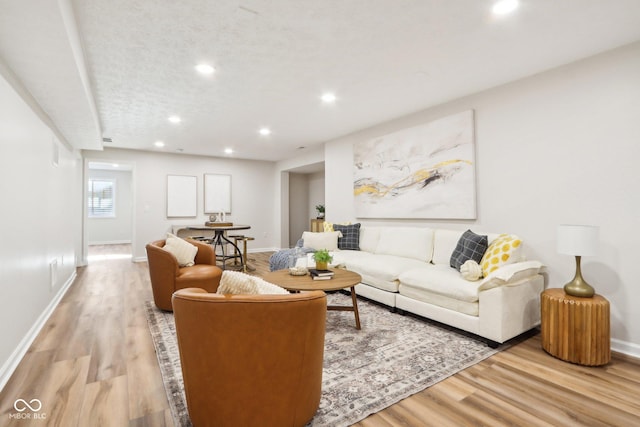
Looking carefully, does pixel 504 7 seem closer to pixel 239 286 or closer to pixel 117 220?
pixel 239 286

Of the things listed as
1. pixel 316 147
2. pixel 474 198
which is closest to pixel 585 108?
pixel 474 198

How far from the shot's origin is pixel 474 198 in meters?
3.57

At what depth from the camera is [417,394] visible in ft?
6.17

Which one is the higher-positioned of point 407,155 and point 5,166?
point 407,155

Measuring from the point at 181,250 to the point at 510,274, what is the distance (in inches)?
135

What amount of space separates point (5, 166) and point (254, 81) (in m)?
2.14

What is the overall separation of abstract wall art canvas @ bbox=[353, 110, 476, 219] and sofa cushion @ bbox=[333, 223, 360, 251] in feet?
1.13

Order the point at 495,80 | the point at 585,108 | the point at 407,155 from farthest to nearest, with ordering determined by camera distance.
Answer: the point at 407,155, the point at 495,80, the point at 585,108

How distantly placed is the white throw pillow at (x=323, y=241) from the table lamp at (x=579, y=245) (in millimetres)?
2963

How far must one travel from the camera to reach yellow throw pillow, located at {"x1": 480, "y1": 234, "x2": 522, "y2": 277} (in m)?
2.82

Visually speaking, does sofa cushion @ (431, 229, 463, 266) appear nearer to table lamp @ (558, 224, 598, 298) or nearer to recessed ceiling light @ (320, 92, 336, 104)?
table lamp @ (558, 224, 598, 298)

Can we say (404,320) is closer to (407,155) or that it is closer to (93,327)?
(407,155)

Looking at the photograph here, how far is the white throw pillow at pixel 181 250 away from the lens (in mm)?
3637

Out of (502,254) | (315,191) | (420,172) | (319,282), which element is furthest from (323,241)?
(315,191)
